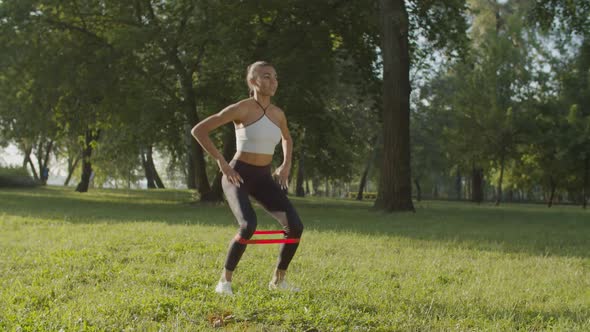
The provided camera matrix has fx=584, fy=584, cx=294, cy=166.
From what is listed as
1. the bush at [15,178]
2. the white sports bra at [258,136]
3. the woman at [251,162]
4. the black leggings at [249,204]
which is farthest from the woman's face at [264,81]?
the bush at [15,178]

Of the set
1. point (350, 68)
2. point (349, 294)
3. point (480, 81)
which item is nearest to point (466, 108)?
point (480, 81)

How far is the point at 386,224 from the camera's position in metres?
15.3

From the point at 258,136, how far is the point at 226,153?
61.2 feet

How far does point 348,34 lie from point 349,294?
2012 cm

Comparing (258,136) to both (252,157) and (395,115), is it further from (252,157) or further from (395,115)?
(395,115)

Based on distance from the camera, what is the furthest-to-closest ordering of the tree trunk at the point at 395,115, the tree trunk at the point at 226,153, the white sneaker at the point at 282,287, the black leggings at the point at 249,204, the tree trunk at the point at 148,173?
the tree trunk at the point at 148,173, the tree trunk at the point at 226,153, the tree trunk at the point at 395,115, the white sneaker at the point at 282,287, the black leggings at the point at 249,204

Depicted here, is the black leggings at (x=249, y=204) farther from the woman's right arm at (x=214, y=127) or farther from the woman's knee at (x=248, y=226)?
the woman's right arm at (x=214, y=127)

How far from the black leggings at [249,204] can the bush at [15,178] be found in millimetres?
37064

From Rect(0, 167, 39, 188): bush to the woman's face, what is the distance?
3718cm

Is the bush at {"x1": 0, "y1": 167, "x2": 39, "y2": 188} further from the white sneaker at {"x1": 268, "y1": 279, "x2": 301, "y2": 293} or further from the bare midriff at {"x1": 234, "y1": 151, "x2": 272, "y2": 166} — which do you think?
the bare midriff at {"x1": 234, "y1": 151, "x2": 272, "y2": 166}

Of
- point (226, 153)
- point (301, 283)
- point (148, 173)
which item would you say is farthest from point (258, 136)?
point (148, 173)

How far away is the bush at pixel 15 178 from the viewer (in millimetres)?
38406

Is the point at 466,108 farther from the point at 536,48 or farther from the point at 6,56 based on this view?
the point at 6,56

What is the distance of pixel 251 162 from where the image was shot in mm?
5766
